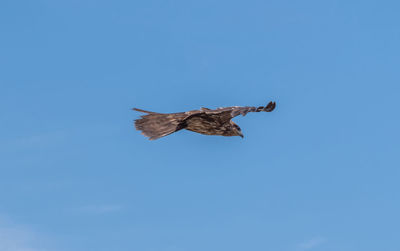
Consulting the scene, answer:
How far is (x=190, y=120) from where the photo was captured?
61.3 ft

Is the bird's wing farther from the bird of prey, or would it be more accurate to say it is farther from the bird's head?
the bird's head

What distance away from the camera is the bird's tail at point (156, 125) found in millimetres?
17766

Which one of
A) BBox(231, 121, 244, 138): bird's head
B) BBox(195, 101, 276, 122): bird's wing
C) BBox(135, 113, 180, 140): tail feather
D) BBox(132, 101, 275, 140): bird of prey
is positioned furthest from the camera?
BBox(231, 121, 244, 138): bird's head

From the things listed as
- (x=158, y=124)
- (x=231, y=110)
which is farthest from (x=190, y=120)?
(x=231, y=110)

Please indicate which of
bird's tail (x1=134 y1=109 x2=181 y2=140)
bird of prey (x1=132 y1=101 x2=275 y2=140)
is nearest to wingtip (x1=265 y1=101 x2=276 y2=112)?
bird of prey (x1=132 y1=101 x2=275 y2=140)

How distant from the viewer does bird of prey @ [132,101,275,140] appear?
17922 millimetres

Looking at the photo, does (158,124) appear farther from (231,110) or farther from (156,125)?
(231,110)

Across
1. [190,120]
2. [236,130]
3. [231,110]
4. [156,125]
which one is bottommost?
[156,125]

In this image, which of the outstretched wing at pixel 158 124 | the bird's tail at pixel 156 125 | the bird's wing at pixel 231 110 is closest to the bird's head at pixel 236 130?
the bird's wing at pixel 231 110

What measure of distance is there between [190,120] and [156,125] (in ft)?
3.67

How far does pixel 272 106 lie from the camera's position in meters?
19.0

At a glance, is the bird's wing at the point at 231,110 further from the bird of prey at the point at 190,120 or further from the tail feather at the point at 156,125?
the tail feather at the point at 156,125

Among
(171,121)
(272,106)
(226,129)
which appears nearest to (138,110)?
(171,121)

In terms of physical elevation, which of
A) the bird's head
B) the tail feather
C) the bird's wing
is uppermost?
the bird's head
